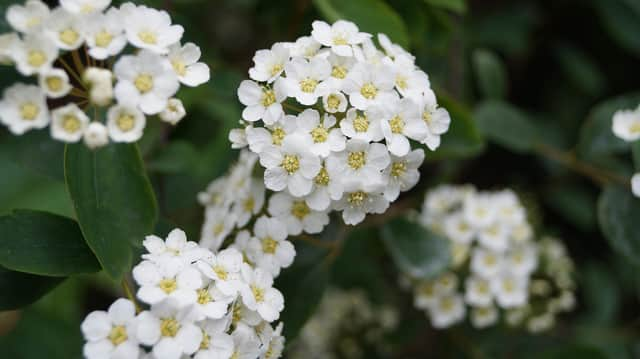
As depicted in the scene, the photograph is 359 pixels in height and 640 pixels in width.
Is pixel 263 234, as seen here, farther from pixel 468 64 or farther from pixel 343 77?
pixel 468 64

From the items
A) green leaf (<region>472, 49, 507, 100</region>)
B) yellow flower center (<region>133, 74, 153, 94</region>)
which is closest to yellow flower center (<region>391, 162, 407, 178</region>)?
yellow flower center (<region>133, 74, 153, 94</region>)

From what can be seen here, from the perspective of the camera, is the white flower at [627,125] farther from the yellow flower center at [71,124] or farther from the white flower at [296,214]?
the yellow flower center at [71,124]

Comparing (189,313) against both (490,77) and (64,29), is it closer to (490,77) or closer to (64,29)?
(64,29)

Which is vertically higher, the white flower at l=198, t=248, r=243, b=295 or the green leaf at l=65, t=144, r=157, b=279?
the white flower at l=198, t=248, r=243, b=295

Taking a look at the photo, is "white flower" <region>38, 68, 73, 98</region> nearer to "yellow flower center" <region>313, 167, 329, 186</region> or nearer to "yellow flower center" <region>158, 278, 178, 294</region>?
"yellow flower center" <region>158, 278, 178, 294</region>

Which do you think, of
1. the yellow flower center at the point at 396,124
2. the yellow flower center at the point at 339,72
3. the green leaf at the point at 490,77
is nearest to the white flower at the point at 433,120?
the yellow flower center at the point at 396,124

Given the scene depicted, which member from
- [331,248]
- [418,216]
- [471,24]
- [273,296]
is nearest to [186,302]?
[273,296]
